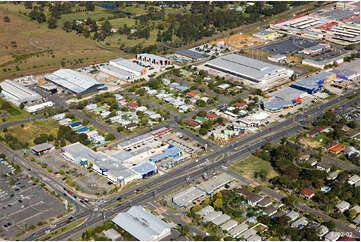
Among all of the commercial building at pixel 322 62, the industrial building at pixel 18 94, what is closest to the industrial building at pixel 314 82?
the commercial building at pixel 322 62

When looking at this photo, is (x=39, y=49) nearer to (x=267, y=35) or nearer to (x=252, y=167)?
(x=267, y=35)

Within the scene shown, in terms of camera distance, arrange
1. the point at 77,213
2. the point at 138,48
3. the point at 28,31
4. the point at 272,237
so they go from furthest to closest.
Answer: the point at 28,31
the point at 138,48
the point at 77,213
the point at 272,237

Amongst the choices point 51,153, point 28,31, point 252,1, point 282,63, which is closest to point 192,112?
point 51,153

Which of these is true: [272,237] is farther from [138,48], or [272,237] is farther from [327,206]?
[138,48]

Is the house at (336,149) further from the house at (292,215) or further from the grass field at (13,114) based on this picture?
the grass field at (13,114)

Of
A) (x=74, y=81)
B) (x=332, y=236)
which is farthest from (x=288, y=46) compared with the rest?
(x=332, y=236)

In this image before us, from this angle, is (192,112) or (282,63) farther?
(282,63)
